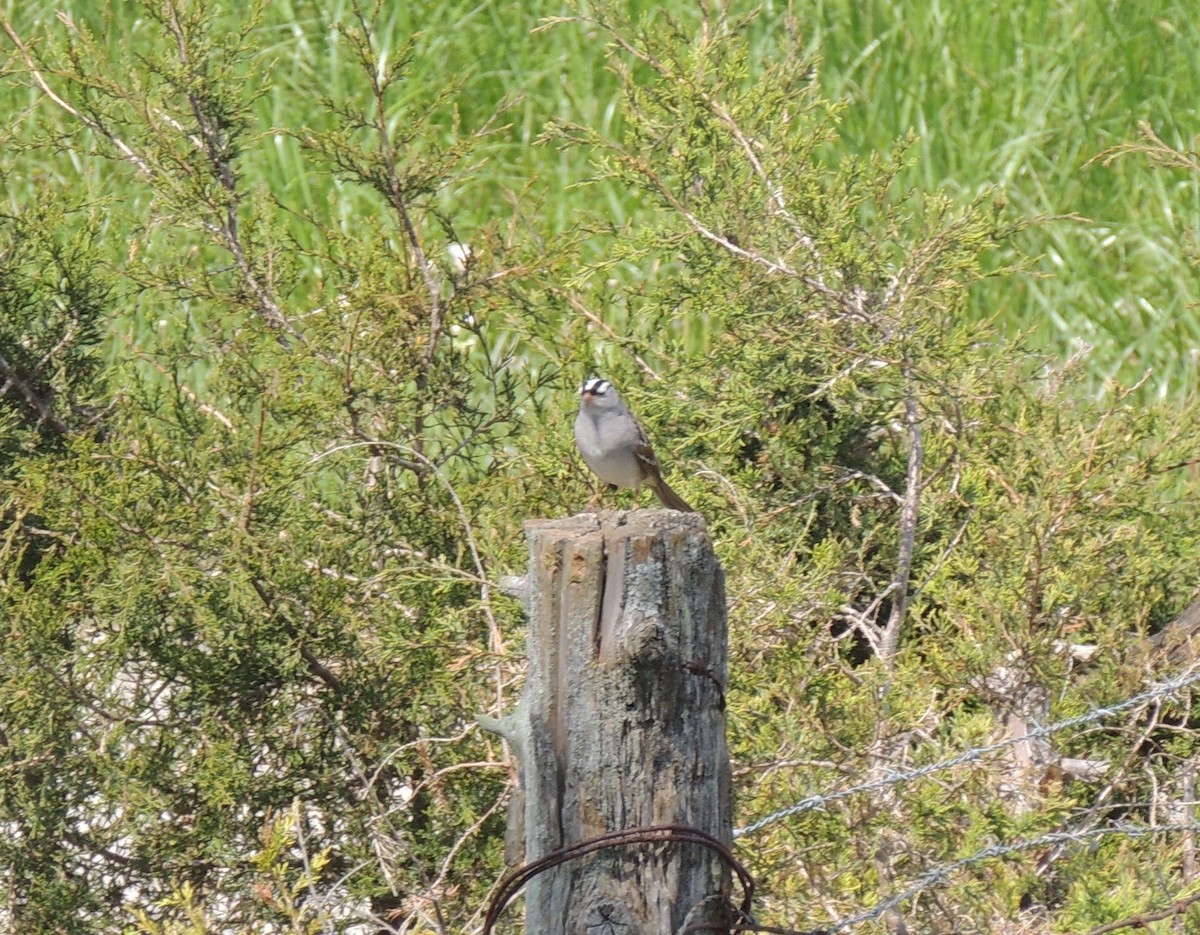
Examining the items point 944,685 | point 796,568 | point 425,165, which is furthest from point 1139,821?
point 425,165

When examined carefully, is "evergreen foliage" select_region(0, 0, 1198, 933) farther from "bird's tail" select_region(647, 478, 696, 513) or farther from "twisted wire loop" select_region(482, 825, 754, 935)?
"twisted wire loop" select_region(482, 825, 754, 935)

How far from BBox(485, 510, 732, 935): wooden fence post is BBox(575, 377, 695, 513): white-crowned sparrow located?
1653 millimetres

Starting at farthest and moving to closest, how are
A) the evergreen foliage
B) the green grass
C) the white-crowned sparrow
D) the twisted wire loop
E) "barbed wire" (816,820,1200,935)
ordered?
the green grass < the white-crowned sparrow < the evergreen foliage < "barbed wire" (816,820,1200,935) < the twisted wire loop

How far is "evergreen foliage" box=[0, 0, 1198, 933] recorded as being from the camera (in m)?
3.61

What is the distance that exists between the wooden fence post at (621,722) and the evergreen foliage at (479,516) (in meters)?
1.08

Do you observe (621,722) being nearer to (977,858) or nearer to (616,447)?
(977,858)

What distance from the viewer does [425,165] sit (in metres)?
4.39

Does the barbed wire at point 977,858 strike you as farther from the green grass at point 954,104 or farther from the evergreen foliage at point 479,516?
the green grass at point 954,104

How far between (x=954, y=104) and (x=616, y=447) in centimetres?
507

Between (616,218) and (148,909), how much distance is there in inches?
187

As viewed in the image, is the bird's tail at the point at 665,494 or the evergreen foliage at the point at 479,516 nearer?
the evergreen foliage at the point at 479,516

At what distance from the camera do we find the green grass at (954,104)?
24.8ft

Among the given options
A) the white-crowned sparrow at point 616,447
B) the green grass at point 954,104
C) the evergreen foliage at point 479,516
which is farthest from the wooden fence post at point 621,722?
the green grass at point 954,104

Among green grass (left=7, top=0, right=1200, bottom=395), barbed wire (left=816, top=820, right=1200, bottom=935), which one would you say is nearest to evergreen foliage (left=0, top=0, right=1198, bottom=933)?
Result: barbed wire (left=816, top=820, right=1200, bottom=935)
